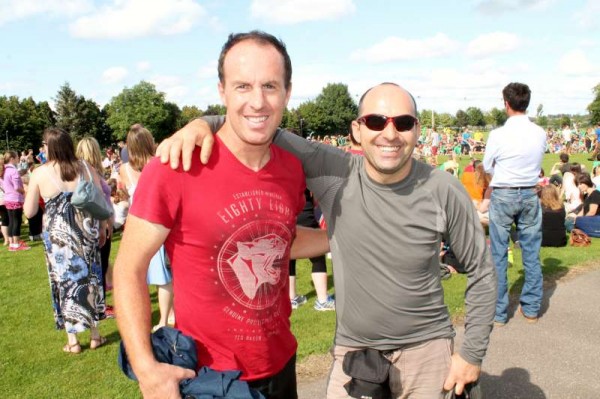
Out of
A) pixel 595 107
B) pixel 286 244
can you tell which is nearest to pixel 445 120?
pixel 595 107

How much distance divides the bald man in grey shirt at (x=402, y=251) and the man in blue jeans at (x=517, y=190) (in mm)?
3474

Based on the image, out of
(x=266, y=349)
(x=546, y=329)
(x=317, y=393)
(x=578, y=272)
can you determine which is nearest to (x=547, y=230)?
(x=578, y=272)

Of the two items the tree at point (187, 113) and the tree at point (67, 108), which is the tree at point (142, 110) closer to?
the tree at point (187, 113)

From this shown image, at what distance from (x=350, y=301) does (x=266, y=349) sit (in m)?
0.58

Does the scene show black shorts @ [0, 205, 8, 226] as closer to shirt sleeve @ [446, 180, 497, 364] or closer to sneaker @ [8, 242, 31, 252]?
sneaker @ [8, 242, 31, 252]

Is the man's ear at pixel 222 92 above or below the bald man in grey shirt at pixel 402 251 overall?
above

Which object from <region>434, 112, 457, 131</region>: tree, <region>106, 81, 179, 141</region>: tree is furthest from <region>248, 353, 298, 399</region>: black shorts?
<region>434, 112, 457, 131</region>: tree

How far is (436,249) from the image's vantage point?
2438 mm

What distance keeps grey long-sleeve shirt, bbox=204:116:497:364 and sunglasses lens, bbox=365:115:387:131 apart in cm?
24

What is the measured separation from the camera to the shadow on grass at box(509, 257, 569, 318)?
6.27m

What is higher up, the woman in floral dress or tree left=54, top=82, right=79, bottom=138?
tree left=54, top=82, right=79, bottom=138

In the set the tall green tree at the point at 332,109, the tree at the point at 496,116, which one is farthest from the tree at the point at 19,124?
the tree at the point at 496,116

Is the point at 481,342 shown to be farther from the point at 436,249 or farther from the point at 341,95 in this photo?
the point at 341,95

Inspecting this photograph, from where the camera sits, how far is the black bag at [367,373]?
91.7 inches
